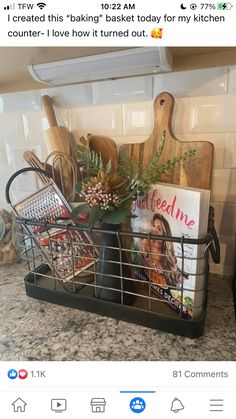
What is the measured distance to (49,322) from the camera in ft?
1.53

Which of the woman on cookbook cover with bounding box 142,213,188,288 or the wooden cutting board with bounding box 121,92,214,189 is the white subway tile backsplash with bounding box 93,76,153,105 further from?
the woman on cookbook cover with bounding box 142,213,188,288

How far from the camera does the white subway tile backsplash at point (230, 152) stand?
1.79 feet

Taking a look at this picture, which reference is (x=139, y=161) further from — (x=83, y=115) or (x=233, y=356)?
(x=233, y=356)

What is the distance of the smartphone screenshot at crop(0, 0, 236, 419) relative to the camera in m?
0.35

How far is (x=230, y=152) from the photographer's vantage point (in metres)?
0.55

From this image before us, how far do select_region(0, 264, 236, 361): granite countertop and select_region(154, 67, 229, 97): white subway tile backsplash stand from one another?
16.7 inches

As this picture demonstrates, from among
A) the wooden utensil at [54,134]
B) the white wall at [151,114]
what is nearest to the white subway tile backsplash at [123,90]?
the white wall at [151,114]
